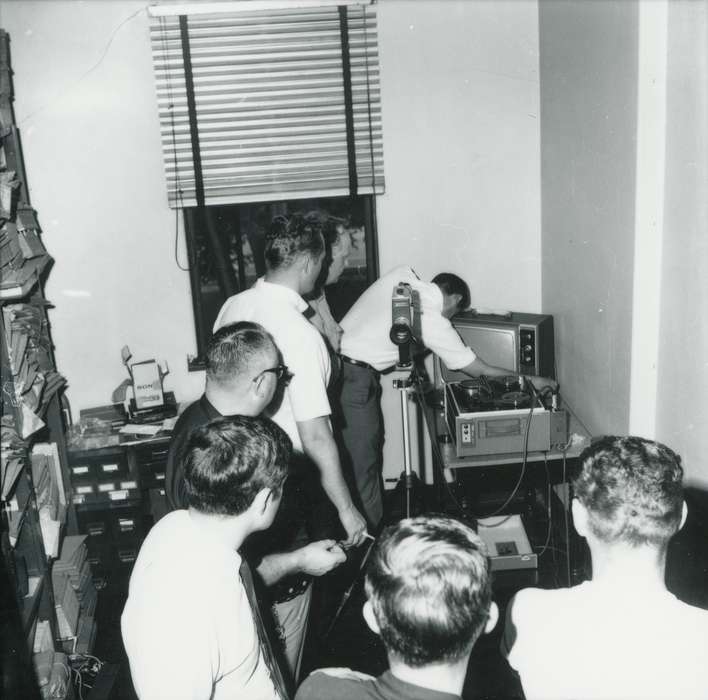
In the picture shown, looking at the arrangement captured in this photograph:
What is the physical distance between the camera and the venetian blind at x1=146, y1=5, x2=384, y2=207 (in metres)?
3.96

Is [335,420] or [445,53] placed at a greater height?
[445,53]

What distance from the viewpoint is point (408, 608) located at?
1163mm

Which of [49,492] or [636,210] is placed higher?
[636,210]

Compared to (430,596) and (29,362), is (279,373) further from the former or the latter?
(29,362)

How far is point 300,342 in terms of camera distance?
2732 mm

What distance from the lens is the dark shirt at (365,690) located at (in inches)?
46.1

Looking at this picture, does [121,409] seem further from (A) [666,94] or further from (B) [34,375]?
(A) [666,94]

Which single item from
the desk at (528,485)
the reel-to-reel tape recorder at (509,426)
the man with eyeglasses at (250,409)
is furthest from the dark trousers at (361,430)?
the man with eyeglasses at (250,409)

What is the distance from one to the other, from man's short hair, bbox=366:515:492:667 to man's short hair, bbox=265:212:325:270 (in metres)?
1.81

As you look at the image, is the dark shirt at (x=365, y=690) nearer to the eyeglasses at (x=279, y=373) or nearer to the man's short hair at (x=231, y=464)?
the man's short hair at (x=231, y=464)

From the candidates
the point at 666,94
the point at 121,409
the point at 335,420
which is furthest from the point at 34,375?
the point at 666,94

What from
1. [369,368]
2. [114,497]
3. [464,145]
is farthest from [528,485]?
[114,497]

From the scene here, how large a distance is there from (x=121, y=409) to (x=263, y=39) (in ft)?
7.40

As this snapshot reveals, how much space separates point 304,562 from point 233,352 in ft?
2.16
